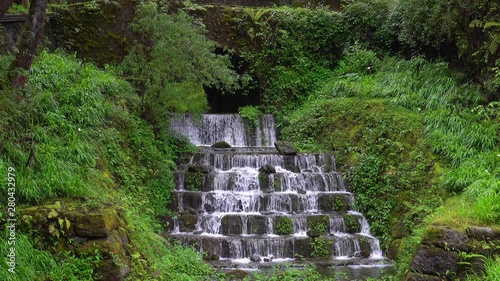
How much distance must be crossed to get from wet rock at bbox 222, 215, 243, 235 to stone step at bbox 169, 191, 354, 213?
64 centimetres

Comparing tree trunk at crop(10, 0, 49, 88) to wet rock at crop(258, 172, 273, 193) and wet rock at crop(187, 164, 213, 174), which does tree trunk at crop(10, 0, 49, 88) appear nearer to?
wet rock at crop(187, 164, 213, 174)

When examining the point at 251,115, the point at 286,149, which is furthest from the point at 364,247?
the point at 251,115

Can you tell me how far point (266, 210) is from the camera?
40.3 feet

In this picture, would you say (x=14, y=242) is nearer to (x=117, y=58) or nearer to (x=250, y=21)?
(x=117, y=58)

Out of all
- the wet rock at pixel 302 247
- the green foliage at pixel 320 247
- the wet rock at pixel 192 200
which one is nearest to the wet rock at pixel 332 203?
the green foliage at pixel 320 247

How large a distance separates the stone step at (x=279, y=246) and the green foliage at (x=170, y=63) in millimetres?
4015

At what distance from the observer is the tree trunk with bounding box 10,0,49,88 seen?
870cm

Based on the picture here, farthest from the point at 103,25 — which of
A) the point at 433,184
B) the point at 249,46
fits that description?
the point at 433,184

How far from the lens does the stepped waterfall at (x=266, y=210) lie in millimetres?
10883

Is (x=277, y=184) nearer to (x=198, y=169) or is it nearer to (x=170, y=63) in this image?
(x=198, y=169)

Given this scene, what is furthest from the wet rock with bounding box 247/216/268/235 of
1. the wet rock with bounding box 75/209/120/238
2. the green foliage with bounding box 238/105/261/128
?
the green foliage with bounding box 238/105/261/128

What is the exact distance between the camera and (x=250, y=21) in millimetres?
20109

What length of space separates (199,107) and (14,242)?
8.04 meters

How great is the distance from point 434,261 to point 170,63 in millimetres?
8228
